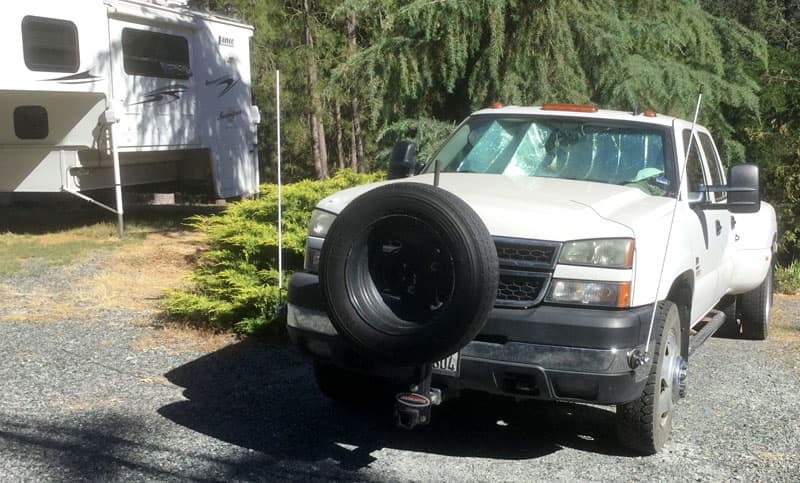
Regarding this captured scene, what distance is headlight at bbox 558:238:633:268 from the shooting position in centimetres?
419

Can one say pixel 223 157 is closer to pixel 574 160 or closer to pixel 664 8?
pixel 664 8

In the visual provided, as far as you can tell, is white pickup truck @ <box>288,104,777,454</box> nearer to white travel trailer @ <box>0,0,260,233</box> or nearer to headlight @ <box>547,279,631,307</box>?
headlight @ <box>547,279,631,307</box>

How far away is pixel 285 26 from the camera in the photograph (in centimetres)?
1798

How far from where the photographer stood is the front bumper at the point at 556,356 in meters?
4.10

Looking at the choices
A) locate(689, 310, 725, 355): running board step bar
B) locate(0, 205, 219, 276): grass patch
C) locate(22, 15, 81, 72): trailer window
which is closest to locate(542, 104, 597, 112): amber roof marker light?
locate(689, 310, 725, 355): running board step bar

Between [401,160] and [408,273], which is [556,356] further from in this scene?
[401,160]

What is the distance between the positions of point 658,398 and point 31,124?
9549mm

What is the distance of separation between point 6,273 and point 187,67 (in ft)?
Result: 15.9

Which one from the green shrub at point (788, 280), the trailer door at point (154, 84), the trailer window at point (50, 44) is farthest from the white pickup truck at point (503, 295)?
the trailer door at point (154, 84)

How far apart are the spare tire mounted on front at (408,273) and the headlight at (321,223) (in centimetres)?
52

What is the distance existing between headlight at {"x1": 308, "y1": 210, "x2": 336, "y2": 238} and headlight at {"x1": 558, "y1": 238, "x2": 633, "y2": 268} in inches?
48.2

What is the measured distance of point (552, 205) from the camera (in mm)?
4449

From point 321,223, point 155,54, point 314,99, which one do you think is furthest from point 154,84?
point 321,223

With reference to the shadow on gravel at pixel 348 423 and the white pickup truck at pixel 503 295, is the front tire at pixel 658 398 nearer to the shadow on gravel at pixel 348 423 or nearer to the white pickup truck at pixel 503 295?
the white pickup truck at pixel 503 295
